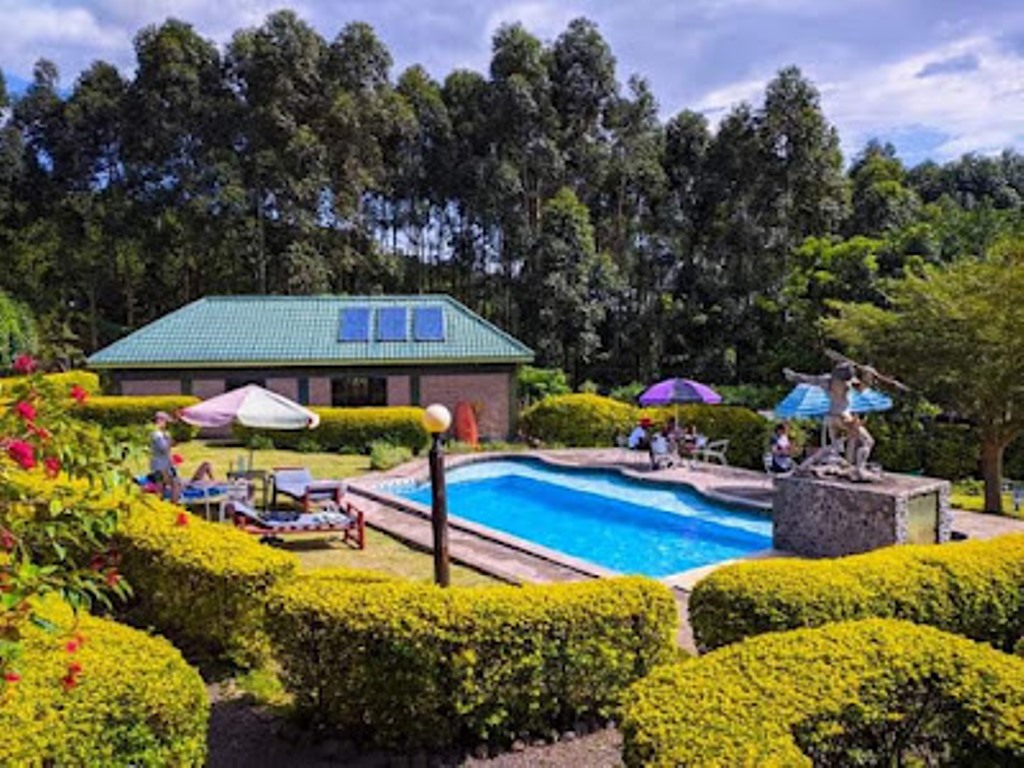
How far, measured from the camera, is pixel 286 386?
2631cm

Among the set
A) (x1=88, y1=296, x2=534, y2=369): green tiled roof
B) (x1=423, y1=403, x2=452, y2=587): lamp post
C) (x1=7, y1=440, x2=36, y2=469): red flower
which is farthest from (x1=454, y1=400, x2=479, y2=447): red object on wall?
(x1=7, y1=440, x2=36, y2=469): red flower

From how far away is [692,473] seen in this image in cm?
1997

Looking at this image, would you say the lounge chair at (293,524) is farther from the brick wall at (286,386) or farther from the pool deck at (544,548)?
the brick wall at (286,386)

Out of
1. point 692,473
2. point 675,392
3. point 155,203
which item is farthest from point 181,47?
point 692,473

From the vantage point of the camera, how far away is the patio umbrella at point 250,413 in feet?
45.1

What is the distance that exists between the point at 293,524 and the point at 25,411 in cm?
924

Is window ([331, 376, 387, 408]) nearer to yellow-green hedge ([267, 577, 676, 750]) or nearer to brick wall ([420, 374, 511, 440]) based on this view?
brick wall ([420, 374, 511, 440])

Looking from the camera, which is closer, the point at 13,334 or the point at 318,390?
the point at 318,390

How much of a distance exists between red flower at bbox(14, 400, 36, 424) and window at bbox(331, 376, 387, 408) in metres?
23.2

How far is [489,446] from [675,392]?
6010 millimetres

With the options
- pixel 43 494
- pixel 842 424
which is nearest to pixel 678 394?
pixel 842 424

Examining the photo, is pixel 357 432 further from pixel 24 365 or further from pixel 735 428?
pixel 24 365

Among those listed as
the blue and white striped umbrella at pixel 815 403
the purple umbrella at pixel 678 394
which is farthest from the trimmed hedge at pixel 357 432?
the blue and white striped umbrella at pixel 815 403

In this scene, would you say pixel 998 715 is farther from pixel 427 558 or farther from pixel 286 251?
pixel 286 251
